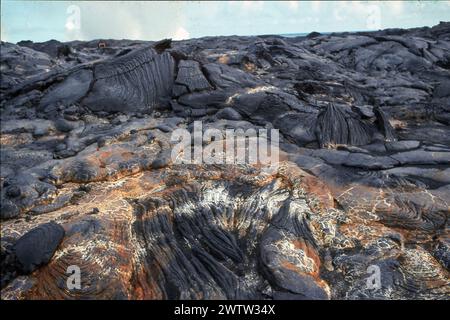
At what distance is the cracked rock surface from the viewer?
19.4 ft

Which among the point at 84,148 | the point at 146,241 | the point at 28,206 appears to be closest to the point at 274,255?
the point at 146,241

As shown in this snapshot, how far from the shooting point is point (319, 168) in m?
9.29

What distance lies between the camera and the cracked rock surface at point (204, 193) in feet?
19.4

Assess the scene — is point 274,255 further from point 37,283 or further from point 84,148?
point 84,148

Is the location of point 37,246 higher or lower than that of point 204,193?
lower

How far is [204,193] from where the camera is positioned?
311 inches

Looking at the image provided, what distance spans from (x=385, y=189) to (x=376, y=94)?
1134 cm

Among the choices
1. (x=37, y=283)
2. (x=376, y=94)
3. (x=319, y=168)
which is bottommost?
(x=37, y=283)

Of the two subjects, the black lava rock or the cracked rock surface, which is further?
the cracked rock surface

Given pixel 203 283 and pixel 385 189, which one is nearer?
pixel 203 283

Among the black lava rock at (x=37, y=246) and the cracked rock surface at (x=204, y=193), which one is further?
the cracked rock surface at (x=204, y=193)

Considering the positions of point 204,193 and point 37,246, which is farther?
point 204,193
